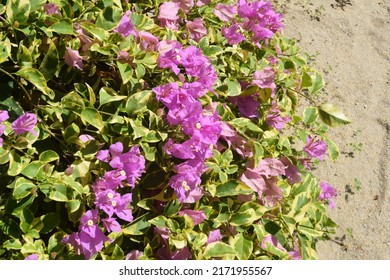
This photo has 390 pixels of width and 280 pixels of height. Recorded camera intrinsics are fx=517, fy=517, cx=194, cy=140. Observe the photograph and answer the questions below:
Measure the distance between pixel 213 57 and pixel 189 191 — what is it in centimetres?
53

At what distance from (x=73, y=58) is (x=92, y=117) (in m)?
0.18

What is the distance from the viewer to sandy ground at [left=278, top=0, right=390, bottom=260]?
2445mm

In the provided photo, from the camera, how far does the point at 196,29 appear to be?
1802mm

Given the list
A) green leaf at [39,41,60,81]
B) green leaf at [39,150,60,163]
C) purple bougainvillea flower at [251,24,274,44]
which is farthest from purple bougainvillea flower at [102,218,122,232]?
purple bougainvillea flower at [251,24,274,44]

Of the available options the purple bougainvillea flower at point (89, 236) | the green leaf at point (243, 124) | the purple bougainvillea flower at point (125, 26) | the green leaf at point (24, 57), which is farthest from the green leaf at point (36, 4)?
the green leaf at point (243, 124)

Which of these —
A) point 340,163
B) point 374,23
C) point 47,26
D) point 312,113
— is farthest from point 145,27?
point 374,23

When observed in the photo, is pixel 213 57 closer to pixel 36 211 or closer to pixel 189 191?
pixel 189 191

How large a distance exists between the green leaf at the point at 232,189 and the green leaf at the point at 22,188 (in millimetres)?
549

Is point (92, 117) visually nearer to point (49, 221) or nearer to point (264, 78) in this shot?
point (49, 221)

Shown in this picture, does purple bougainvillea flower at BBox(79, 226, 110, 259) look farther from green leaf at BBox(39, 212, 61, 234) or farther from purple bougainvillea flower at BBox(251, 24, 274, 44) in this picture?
purple bougainvillea flower at BBox(251, 24, 274, 44)

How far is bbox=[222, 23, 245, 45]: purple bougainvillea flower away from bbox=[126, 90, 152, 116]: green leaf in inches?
Result: 20.3

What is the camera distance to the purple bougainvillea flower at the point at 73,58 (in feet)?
4.70

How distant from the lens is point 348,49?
320 centimetres

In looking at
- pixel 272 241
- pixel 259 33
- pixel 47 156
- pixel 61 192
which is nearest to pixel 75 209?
pixel 61 192
